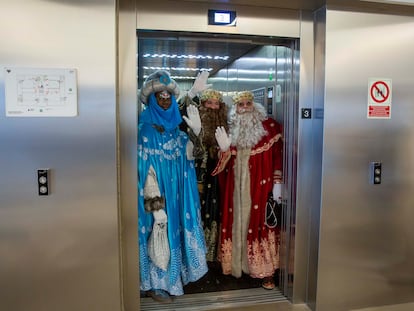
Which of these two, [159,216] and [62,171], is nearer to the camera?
[62,171]

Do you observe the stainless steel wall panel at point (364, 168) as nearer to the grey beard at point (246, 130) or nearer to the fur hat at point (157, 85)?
the grey beard at point (246, 130)

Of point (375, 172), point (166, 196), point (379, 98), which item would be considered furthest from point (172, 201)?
point (379, 98)

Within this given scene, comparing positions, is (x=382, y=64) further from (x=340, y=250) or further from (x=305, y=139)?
(x=340, y=250)

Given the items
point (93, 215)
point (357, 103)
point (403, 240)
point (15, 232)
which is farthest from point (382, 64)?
point (15, 232)

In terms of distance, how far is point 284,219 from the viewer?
2492 millimetres

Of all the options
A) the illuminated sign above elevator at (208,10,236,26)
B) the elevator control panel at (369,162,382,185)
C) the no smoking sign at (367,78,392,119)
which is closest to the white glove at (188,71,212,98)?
the illuminated sign above elevator at (208,10,236,26)

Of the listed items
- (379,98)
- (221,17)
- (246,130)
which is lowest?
(246,130)

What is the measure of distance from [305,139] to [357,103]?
400 mm

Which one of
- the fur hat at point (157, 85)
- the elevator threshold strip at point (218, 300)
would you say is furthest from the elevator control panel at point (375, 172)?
the fur hat at point (157, 85)

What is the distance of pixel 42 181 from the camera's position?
1.84 meters

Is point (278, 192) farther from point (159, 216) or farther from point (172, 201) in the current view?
point (159, 216)

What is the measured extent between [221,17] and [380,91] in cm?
115

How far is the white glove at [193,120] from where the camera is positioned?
2.37 m

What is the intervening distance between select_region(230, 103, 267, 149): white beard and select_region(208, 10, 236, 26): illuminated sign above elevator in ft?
2.24
